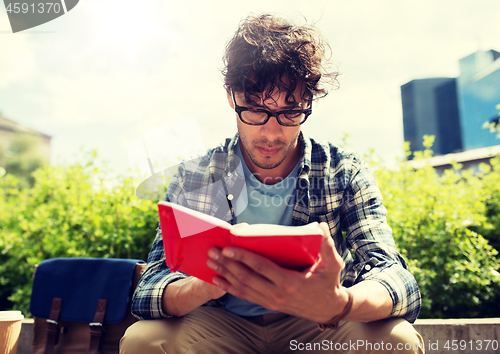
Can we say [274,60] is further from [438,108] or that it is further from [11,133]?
[438,108]

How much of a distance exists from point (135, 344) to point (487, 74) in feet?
129

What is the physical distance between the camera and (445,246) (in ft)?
7.64

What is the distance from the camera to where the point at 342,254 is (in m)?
1.60

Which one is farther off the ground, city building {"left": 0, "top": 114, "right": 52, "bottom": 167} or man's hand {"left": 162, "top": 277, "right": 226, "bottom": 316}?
city building {"left": 0, "top": 114, "right": 52, "bottom": 167}

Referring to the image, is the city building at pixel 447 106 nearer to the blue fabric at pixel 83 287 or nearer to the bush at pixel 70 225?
the bush at pixel 70 225

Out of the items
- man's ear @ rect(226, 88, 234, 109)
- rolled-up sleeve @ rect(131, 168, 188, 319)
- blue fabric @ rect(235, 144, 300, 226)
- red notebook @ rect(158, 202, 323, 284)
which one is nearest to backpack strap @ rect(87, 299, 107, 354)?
rolled-up sleeve @ rect(131, 168, 188, 319)

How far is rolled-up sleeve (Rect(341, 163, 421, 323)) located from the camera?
117 cm

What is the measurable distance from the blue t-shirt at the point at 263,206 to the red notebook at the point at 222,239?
66 centimetres

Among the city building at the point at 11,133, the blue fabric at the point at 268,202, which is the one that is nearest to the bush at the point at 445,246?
the blue fabric at the point at 268,202

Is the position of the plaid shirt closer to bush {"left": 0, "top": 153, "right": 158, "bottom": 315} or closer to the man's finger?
the man's finger

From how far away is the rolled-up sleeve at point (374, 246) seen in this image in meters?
1.17

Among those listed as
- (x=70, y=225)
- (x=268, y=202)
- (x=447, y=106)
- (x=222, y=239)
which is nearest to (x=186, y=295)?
(x=222, y=239)

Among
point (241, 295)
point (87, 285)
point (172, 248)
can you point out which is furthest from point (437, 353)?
point (87, 285)

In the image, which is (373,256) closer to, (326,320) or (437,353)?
(326,320)
